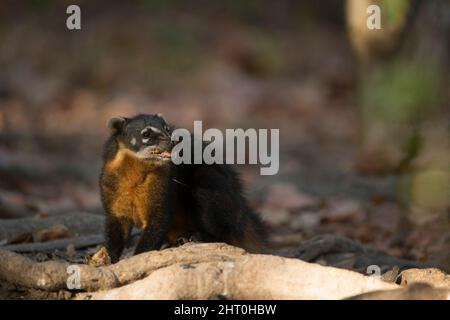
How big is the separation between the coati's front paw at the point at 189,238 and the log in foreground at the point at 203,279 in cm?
140

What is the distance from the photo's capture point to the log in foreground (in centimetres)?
555

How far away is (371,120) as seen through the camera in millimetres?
13672

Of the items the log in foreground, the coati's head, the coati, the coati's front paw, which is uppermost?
the coati's head

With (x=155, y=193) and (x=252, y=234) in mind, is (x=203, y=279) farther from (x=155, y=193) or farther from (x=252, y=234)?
(x=252, y=234)

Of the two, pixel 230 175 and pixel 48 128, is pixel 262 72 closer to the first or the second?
pixel 48 128

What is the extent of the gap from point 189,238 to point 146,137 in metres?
0.96

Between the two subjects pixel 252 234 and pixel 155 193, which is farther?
pixel 252 234

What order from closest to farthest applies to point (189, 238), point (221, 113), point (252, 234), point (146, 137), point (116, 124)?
1. point (146, 137)
2. point (116, 124)
3. point (189, 238)
4. point (252, 234)
5. point (221, 113)

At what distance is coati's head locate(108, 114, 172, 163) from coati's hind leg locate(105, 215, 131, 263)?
0.56 metres

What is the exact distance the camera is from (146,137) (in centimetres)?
694

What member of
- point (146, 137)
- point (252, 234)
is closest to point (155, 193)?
point (146, 137)

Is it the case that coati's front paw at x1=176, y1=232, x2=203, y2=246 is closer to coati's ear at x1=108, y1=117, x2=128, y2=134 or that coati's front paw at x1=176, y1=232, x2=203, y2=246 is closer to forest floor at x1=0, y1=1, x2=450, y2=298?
coati's ear at x1=108, y1=117, x2=128, y2=134

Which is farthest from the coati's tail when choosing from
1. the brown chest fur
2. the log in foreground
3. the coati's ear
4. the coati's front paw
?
the log in foreground

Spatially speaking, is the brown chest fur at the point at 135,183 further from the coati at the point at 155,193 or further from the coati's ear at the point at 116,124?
the coati's ear at the point at 116,124
